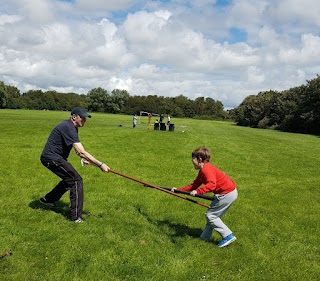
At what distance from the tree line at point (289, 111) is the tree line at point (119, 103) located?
48.5m

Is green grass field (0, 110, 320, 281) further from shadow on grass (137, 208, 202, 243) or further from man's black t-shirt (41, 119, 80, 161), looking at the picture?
man's black t-shirt (41, 119, 80, 161)

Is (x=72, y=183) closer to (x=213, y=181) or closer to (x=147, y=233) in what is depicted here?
(x=147, y=233)

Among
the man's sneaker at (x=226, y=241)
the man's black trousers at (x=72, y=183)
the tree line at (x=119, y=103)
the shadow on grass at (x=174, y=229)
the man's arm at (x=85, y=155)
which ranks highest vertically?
the tree line at (x=119, y=103)

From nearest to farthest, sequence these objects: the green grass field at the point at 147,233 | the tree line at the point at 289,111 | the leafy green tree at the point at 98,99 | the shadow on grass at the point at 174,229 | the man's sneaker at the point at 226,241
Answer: the green grass field at the point at 147,233 < the man's sneaker at the point at 226,241 < the shadow on grass at the point at 174,229 < the tree line at the point at 289,111 < the leafy green tree at the point at 98,99

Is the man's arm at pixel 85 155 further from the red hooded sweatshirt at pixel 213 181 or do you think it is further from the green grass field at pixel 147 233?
the red hooded sweatshirt at pixel 213 181

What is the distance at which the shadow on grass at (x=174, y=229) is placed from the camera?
756 centimetres

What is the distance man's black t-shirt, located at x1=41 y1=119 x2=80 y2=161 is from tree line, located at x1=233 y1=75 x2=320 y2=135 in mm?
72640

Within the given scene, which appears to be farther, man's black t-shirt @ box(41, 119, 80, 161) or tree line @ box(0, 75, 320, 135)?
tree line @ box(0, 75, 320, 135)

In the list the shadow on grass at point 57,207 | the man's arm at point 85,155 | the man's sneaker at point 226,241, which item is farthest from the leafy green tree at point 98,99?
the man's sneaker at point 226,241

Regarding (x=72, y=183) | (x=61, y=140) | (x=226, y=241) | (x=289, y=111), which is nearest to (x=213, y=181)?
(x=226, y=241)

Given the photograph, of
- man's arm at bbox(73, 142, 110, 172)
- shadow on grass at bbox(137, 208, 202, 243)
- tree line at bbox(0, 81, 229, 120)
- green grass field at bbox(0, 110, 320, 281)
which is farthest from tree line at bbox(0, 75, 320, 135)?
man's arm at bbox(73, 142, 110, 172)

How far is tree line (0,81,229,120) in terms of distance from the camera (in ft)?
487

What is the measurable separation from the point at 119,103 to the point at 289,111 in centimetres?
8908

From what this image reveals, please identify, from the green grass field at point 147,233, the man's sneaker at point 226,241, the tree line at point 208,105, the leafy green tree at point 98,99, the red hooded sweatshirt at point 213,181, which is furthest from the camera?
the leafy green tree at point 98,99
